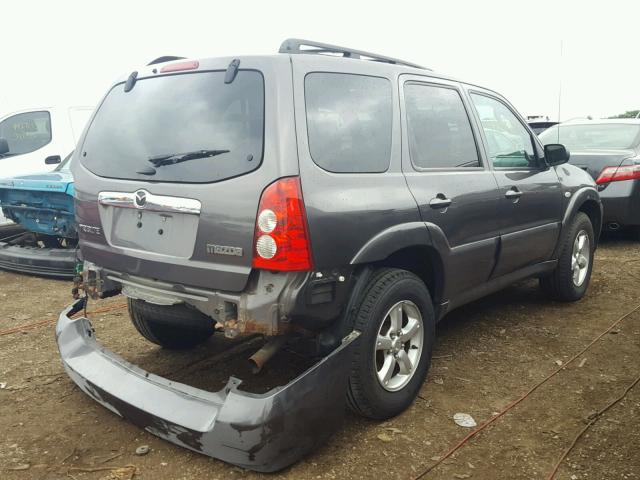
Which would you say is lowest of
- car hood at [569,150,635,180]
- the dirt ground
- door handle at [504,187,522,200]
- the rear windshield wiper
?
the dirt ground

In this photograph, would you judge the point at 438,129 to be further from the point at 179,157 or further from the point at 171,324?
the point at 171,324

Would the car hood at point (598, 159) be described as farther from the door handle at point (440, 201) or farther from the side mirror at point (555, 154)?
the door handle at point (440, 201)

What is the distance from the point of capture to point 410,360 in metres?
3.14

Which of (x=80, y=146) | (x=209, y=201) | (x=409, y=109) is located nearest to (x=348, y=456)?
(x=209, y=201)

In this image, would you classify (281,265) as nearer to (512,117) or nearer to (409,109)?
(409,109)

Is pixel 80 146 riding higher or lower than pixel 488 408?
higher

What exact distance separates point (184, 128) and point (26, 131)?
6.88 metres

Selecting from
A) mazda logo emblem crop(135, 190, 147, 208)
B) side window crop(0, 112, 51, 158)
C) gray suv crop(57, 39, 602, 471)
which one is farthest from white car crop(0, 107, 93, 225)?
mazda logo emblem crop(135, 190, 147, 208)

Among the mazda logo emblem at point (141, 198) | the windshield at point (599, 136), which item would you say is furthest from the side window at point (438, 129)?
the windshield at point (599, 136)

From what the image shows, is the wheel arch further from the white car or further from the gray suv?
the white car

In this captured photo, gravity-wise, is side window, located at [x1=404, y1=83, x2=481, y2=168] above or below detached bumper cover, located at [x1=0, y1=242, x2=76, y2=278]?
above

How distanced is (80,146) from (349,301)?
178 cm

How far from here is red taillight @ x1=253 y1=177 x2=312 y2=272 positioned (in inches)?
97.6

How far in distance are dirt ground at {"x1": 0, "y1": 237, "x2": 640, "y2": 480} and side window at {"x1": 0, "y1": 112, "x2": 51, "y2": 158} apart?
4.26 meters
